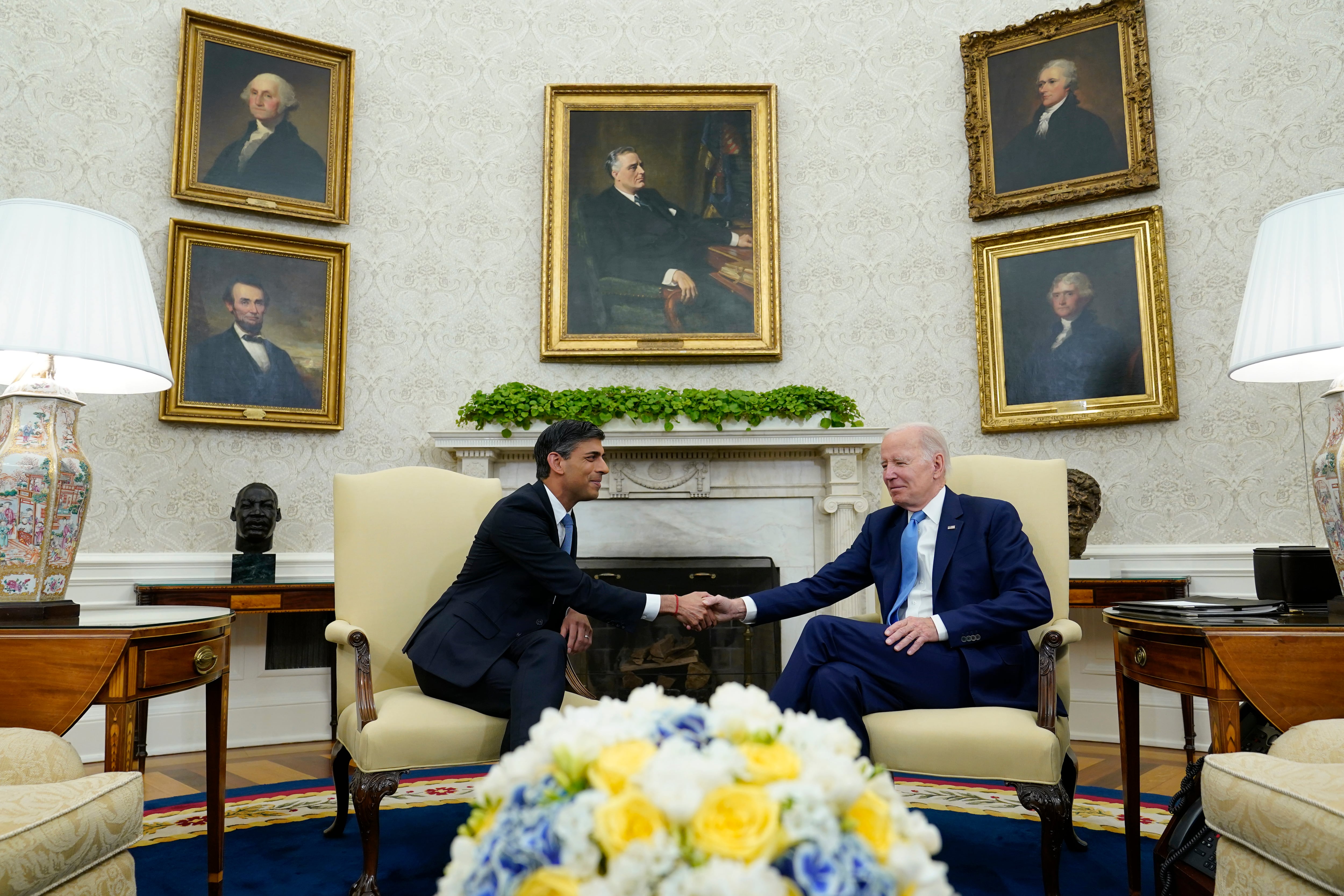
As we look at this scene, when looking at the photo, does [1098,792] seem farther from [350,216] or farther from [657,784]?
[350,216]

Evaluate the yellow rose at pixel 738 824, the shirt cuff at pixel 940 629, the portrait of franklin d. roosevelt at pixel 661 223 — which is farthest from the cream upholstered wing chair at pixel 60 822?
the portrait of franklin d. roosevelt at pixel 661 223

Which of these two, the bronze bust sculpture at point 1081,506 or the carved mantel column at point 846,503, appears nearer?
the bronze bust sculpture at point 1081,506

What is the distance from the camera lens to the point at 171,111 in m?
5.01

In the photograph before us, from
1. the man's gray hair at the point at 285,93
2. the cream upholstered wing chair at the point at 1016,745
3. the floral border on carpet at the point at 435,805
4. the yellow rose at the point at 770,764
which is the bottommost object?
the floral border on carpet at the point at 435,805

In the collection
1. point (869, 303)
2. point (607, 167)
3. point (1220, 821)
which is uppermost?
point (607, 167)

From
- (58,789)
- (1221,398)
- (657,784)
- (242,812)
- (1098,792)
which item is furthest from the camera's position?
(1221,398)

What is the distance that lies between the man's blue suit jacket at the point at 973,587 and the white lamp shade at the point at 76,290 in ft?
7.84

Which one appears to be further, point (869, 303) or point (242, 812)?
point (869, 303)

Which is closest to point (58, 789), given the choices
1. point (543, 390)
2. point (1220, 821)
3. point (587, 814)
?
point (587, 814)

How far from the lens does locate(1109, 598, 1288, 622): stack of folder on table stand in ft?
7.66

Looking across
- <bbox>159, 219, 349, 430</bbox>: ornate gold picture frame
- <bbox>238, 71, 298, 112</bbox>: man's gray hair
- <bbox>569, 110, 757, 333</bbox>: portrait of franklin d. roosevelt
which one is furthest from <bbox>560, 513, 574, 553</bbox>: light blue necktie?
<bbox>238, 71, 298, 112</bbox>: man's gray hair

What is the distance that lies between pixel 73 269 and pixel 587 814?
8.73 feet

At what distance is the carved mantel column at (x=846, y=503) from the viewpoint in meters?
5.02

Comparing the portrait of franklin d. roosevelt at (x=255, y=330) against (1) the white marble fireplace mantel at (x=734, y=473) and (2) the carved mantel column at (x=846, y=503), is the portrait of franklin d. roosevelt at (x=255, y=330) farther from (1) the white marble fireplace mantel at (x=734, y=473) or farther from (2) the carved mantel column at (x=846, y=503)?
(2) the carved mantel column at (x=846, y=503)
